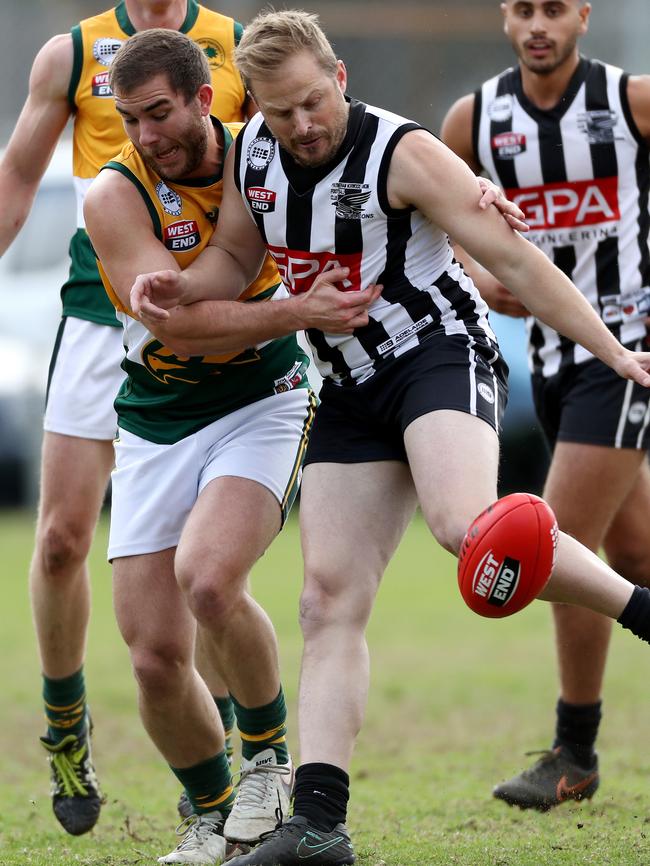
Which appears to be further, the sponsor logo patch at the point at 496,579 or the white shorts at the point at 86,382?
the white shorts at the point at 86,382

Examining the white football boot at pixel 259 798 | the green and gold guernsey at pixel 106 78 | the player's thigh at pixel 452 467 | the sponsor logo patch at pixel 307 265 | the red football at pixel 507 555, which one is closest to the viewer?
the red football at pixel 507 555

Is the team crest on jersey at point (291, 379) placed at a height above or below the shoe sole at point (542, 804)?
above

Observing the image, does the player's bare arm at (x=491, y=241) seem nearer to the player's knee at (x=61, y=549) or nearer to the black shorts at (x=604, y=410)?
the black shorts at (x=604, y=410)

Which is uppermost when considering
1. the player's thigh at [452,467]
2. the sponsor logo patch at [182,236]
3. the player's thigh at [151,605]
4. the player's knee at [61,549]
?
the sponsor logo patch at [182,236]

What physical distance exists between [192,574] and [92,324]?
155 centimetres

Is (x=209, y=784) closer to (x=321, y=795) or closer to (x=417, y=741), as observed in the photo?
(x=321, y=795)

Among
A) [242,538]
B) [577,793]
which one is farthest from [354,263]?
[577,793]

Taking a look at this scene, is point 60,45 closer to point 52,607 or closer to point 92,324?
point 92,324

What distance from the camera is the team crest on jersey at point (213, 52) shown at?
5.29 metres

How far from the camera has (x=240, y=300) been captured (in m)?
4.78

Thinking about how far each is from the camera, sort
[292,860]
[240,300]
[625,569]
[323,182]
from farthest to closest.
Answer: [625,569], [240,300], [323,182], [292,860]

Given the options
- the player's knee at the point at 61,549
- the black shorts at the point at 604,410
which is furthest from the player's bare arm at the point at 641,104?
the player's knee at the point at 61,549

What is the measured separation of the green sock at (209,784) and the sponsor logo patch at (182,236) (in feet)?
5.28

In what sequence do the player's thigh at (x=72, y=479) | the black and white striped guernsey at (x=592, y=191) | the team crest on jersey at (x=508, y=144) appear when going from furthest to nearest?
the team crest on jersey at (x=508, y=144) < the black and white striped guernsey at (x=592, y=191) < the player's thigh at (x=72, y=479)
